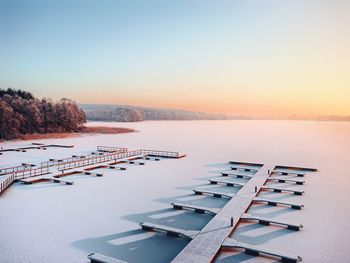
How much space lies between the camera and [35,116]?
39906 mm

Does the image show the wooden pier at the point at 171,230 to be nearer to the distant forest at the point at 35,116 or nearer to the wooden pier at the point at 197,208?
the wooden pier at the point at 197,208

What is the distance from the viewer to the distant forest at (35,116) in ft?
115

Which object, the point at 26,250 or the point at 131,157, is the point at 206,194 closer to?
the point at 26,250

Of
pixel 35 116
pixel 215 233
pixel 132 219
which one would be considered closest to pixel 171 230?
pixel 215 233

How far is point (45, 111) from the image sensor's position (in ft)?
144

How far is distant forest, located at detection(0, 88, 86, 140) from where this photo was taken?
35.0 meters

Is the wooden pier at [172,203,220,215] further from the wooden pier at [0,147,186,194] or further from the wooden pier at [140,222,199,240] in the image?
the wooden pier at [0,147,186,194]

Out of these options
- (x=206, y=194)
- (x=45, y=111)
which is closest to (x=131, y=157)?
(x=206, y=194)

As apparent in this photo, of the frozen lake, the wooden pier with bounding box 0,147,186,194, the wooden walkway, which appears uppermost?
the wooden pier with bounding box 0,147,186,194

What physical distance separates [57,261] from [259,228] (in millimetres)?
5317

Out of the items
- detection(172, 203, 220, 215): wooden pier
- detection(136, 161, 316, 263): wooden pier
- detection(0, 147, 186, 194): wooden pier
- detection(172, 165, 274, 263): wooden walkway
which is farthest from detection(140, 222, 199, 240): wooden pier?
detection(0, 147, 186, 194): wooden pier

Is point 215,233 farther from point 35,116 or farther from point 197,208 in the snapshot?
point 35,116

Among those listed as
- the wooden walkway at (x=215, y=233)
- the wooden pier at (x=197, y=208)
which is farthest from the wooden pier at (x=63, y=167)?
the wooden walkway at (x=215, y=233)

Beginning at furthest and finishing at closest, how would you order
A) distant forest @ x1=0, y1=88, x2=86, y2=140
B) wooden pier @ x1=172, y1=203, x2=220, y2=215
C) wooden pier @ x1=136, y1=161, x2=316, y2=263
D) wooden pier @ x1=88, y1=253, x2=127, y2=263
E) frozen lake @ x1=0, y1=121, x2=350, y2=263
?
1. distant forest @ x1=0, y1=88, x2=86, y2=140
2. wooden pier @ x1=172, y1=203, x2=220, y2=215
3. frozen lake @ x1=0, y1=121, x2=350, y2=263
4. wooden pier @ x1=136, y1=161, x2=316, y2=263
5. wooden pier @ x1=88, y1=253, x2=127, y2=263
